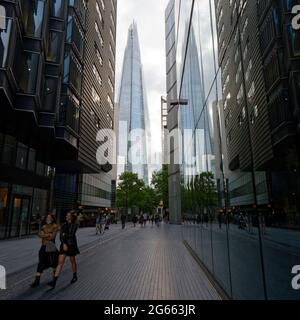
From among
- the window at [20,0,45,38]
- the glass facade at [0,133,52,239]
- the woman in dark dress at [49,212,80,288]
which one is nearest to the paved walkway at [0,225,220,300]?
the woman in dark dress at [49,212,80,288]

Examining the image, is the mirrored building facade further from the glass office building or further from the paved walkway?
the glass office building

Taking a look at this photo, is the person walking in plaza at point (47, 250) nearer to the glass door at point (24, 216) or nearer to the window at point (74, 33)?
the glass door at point (24, 216)

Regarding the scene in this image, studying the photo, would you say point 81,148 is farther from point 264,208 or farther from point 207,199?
point 264,208

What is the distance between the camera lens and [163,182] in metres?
63.1

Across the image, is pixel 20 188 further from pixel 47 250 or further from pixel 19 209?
pixel 47 250

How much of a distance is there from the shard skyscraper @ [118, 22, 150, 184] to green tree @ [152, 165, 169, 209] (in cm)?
4264

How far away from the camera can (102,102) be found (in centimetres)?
3803

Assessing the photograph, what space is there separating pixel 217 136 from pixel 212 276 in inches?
162

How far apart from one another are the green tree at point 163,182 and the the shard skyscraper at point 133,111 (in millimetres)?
42644

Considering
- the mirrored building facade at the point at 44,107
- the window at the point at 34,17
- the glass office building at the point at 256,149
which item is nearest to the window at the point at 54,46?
the mirrored building facade at the point at 44,107

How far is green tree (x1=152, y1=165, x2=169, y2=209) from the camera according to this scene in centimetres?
6234

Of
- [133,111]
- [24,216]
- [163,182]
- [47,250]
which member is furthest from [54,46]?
[133,111]

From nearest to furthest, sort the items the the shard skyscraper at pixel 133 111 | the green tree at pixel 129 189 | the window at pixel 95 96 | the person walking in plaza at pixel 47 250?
the person walking in plaza at pixel 47 250
the window at pixel 95 96
the green tree at pixel 129 189
the the shard skyscraper at pixel 133 111

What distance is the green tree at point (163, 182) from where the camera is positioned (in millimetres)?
62344
